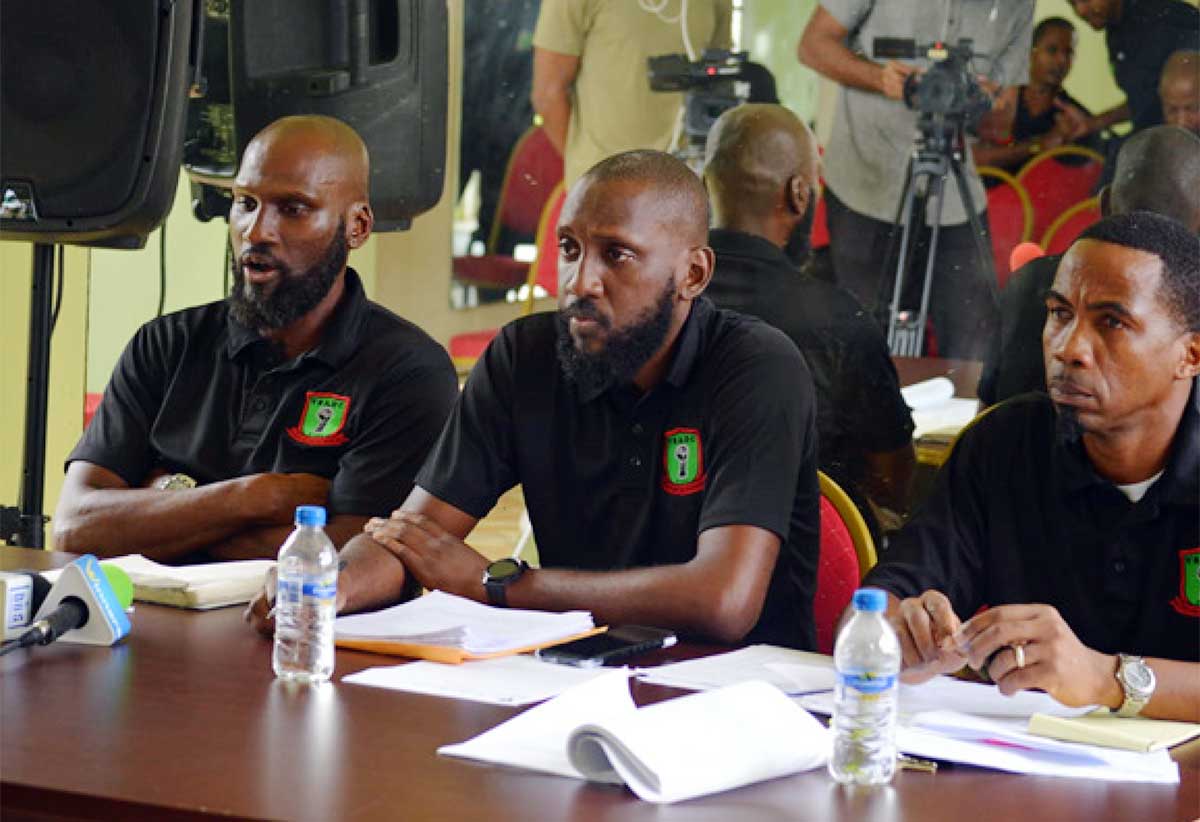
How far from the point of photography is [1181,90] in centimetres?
388

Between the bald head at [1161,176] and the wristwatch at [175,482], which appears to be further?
the bald head at [1161,176]

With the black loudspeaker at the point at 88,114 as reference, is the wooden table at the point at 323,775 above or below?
below

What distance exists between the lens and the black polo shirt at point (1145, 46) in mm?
3879

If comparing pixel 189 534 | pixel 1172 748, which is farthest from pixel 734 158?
pixel 1172 748

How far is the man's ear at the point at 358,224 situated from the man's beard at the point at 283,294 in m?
0.07

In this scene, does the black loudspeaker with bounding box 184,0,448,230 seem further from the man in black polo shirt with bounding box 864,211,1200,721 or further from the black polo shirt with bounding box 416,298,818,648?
the man in black polo shirt with bounding box 864,211,1200,721

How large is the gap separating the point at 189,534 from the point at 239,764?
1.32 m

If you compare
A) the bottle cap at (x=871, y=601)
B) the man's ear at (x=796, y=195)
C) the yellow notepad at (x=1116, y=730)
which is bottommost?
the yellow notepad at (x=1116, y=730)

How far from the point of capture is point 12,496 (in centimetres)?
480

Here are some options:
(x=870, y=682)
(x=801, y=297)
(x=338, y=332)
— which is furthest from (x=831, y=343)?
(x=870, y=682)

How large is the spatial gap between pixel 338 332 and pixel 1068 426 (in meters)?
1.31

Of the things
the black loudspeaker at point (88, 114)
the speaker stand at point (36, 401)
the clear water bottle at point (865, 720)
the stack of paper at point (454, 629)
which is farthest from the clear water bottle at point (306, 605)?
the speaker stand at point (36, 401)

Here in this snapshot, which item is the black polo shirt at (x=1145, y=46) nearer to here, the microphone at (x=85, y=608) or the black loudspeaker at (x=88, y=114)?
the black loudspeaker at (x=88, y=114)

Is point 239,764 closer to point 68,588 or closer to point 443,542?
point 68,588
